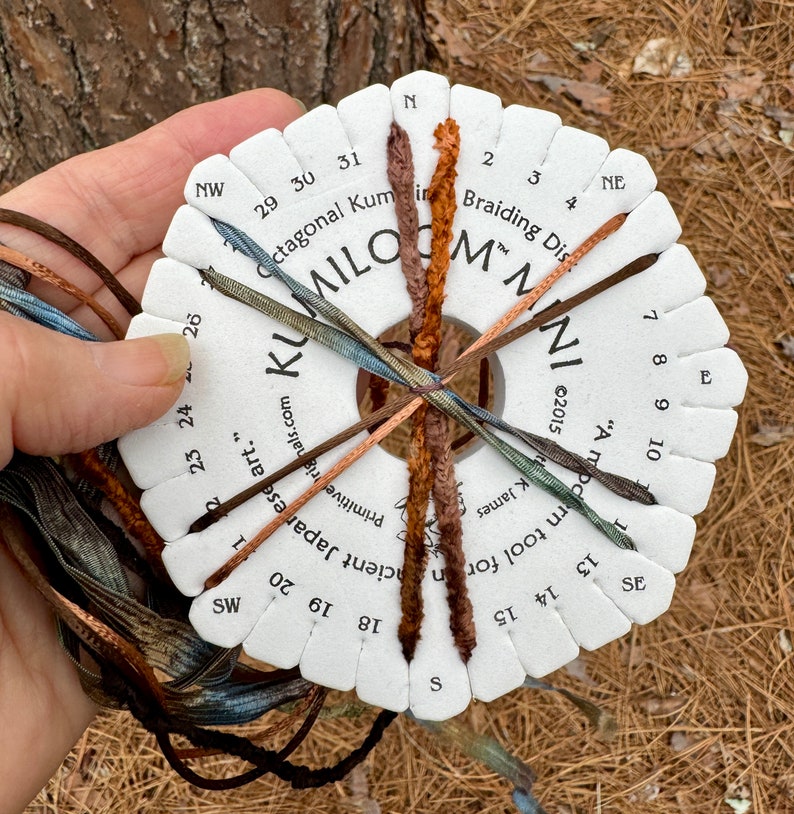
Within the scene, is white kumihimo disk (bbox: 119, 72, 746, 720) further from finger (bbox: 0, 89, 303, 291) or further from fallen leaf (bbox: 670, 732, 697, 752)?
fallen leaf (bbox: 670, 732, 697, 752)

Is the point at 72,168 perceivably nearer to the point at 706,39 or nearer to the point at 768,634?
the point at 706,39

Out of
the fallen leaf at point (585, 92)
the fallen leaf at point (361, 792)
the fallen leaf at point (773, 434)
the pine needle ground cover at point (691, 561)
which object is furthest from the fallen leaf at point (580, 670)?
the fallen leaf at point (585, 92)

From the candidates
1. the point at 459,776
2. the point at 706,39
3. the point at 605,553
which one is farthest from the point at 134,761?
the point at 706,39

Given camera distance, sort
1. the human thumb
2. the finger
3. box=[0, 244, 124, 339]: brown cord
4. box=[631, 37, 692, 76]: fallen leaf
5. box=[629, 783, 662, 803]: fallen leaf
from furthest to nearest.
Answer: box=[631, 37, 692, 76]: fallen leaf < box=[629, 783, 662, 803]: fallen leaf < the finger < box=[0, 244, 124, 339]: brown cord < the human thumb

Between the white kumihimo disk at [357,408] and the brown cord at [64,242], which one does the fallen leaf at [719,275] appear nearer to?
the white kumihimo disk at [357,408]

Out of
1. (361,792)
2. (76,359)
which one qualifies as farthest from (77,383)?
(361,792)

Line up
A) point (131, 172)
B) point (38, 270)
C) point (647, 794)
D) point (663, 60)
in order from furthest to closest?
point (663, 60) → point (647, 794) → point (131, 172) → point (38, 270)

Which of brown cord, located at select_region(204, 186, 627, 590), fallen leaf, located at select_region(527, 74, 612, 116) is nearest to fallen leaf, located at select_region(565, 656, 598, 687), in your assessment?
brown cord, located at select_region(204, 186, 627, 590)

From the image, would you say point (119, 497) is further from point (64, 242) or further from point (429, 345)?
point (429, 345)
